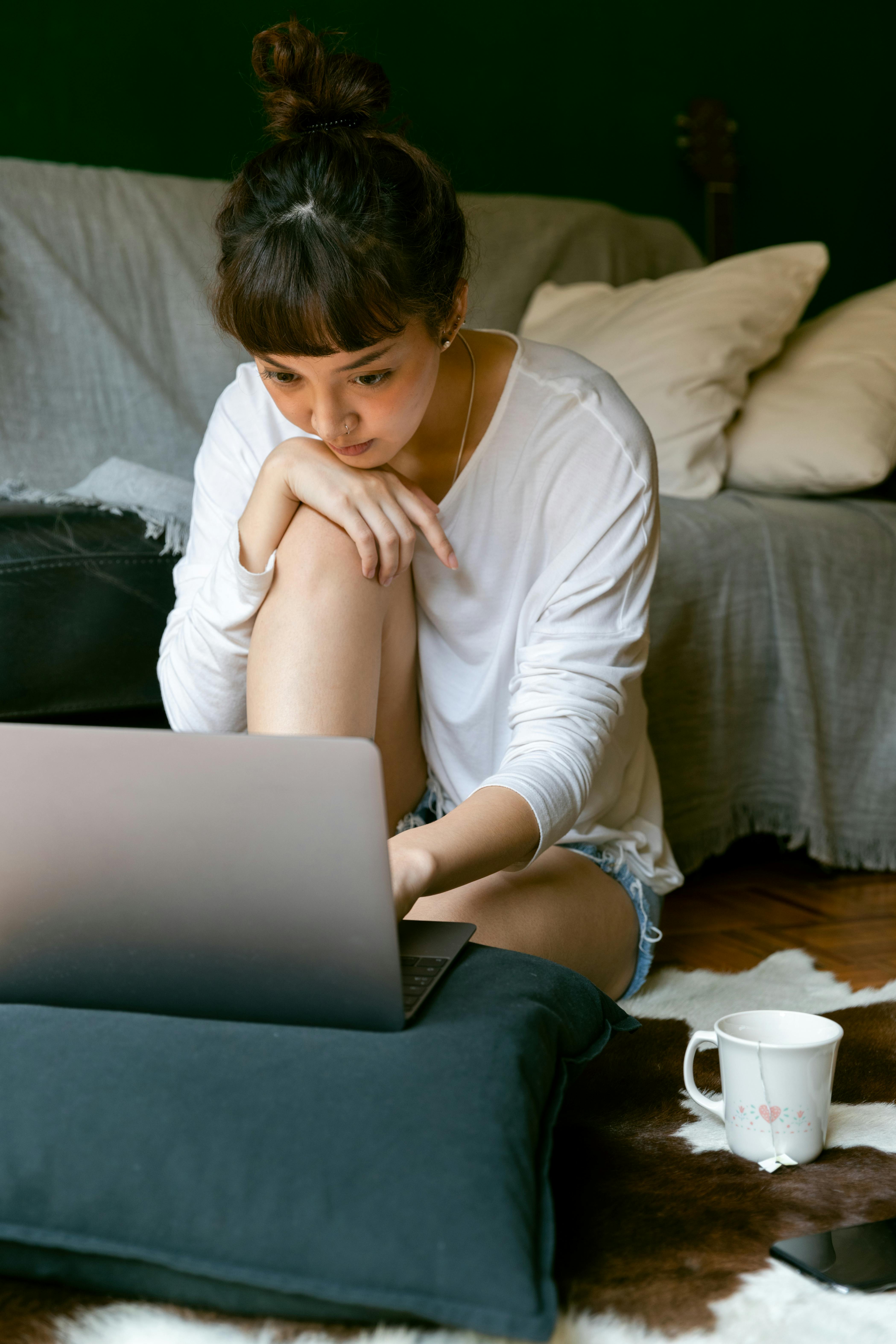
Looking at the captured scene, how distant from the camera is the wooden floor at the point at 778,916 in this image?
1.35m

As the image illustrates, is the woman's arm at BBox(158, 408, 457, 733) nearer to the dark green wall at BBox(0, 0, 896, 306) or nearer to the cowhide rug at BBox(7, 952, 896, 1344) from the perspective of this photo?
the cowhide rug at BBox(7, 952, 896, 1344)

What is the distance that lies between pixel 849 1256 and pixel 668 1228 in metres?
0.10

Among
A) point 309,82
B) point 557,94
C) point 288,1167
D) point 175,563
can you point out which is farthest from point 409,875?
point 557,94

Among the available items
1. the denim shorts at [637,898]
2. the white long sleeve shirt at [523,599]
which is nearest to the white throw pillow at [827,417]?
the white long sleeve shirt at [523,599]

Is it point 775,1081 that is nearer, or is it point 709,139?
point 775,1081

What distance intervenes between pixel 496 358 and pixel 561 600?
0.26 metres

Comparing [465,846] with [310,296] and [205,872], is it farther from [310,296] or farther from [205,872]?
[310,296]

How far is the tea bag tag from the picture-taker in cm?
81

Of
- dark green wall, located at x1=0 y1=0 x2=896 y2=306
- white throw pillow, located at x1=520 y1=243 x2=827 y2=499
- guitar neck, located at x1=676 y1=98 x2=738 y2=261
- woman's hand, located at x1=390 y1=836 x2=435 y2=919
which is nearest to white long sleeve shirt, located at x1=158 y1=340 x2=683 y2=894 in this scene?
woman's hand, located at x1=390 y1=836 x2=435 y2=919

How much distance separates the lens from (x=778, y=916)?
156 cm

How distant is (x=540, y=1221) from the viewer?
628 mm

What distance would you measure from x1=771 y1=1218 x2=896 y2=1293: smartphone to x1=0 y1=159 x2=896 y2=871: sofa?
93cm

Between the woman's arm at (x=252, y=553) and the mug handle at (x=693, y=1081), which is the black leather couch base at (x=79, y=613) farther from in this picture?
the mug handle at (x=693, y=1081)

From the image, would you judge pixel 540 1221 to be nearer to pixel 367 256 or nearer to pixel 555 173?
pixel 367 256
